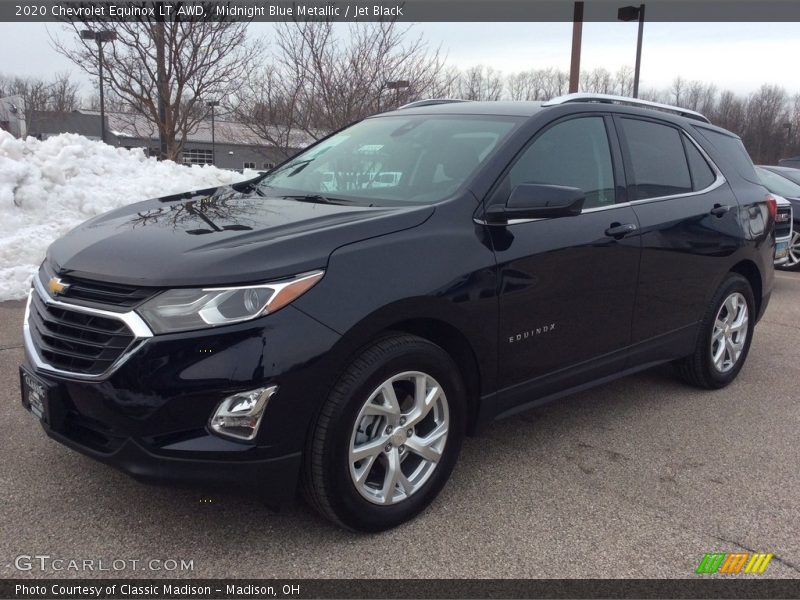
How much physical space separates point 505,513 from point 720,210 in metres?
2.72

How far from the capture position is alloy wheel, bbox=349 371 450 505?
2.82m

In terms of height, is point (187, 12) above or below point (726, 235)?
above

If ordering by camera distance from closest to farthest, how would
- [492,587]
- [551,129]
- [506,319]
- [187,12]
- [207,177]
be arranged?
[492,587]
[506,319]
[551,129]
[207,177]
[187,12]

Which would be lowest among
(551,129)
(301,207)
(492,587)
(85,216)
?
(492,587)

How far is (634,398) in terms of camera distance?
188 inches

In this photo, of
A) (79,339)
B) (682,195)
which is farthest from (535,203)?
(79,339)

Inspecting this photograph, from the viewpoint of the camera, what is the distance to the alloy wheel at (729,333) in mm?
4895

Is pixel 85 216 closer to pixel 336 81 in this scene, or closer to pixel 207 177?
pixel 207 177

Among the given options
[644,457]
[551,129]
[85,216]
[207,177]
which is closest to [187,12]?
[207,177]

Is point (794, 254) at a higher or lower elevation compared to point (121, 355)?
lower

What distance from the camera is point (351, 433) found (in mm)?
2721

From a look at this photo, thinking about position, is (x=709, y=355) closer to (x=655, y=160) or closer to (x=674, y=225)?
(x=674, y=225)

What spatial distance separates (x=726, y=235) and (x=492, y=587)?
3137mm
